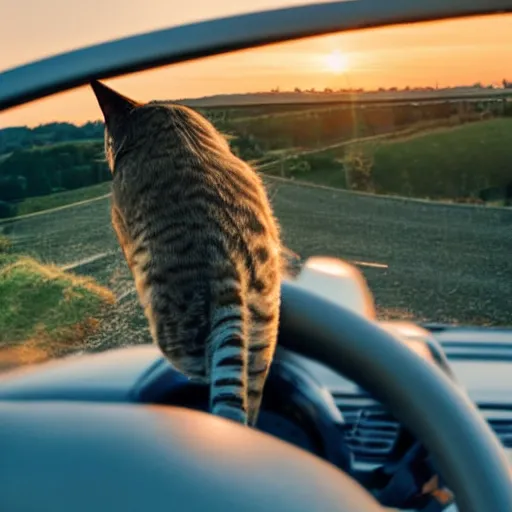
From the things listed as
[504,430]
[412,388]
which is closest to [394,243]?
[504,430]

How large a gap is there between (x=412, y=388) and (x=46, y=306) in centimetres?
155

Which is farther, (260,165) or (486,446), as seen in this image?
(260,165)

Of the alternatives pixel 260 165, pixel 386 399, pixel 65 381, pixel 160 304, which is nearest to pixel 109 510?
pixel 386 399

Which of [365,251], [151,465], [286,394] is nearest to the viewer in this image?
[151,465]

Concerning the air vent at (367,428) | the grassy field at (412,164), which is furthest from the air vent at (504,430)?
the grassy field at (412,164)

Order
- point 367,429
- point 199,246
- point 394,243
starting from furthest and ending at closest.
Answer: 1. point 394,243
2. point 199,246
3. point 367,429

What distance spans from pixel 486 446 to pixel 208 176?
123cm

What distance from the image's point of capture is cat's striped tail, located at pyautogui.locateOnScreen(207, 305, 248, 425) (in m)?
1.19

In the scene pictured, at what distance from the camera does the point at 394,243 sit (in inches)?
116

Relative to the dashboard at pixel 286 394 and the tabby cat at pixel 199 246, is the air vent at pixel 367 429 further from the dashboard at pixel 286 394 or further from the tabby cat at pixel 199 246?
the tabby cat at pixel 199 246

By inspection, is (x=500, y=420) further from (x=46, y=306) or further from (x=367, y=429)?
(x=46, y=306)

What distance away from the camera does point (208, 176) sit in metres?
2.05

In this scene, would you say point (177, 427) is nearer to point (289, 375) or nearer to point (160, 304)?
point (289, 375)

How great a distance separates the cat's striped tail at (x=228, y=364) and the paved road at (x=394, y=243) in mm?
647
